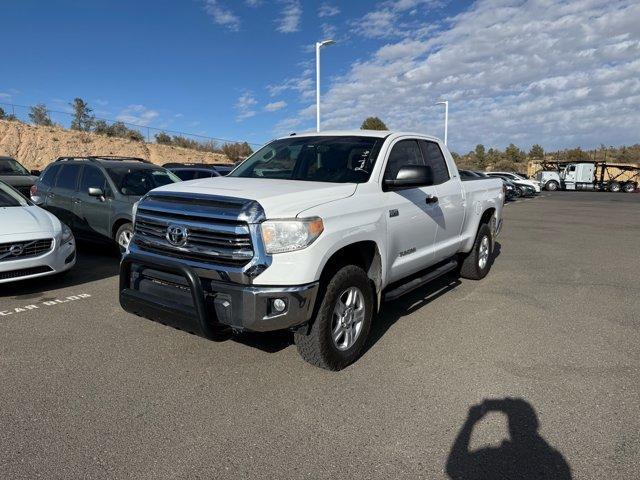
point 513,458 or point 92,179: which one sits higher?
point 92,179

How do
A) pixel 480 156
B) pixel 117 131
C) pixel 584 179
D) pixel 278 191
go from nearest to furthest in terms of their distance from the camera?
pixel 278 191, pixel 584 179, pixel 117 131, pixel 480 156

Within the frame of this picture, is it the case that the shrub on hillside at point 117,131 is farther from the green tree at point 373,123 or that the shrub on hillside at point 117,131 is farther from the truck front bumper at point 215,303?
the truck front bumper at point 215,303

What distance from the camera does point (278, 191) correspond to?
388 centimetres

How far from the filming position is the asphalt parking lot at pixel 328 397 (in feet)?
9.25

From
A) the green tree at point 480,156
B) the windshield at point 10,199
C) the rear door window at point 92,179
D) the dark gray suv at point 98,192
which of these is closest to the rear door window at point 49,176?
the dark gray suv at point 98,192

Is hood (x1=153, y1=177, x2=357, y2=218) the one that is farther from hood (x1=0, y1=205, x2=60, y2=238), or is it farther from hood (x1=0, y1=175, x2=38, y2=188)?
hood (x1=0, y1=175, x2=38, y2=188)

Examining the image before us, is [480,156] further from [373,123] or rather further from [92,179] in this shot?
[92,179]

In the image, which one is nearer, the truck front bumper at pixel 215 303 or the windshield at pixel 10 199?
A: the truck front bumper at pixel 215 303

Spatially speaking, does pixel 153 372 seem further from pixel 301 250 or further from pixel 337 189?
pixel 337 189

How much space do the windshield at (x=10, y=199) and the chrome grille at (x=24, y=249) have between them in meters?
1.24

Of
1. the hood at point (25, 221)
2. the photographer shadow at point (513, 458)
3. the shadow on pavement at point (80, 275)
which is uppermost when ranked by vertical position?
the hood at point (25, 221)

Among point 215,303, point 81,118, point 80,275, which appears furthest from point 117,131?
point 215,303

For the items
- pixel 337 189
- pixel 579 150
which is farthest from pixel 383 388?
pixel 579 150

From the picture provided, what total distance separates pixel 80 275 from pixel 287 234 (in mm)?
5058
